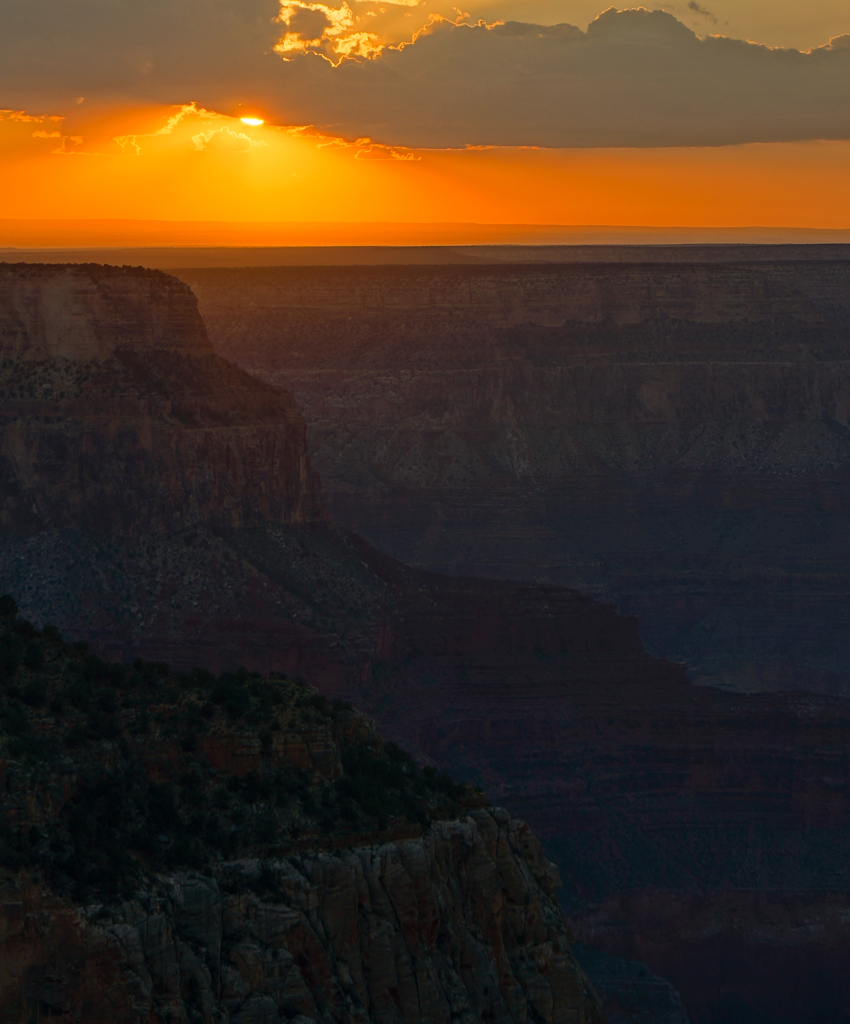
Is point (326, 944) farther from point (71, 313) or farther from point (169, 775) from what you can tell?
point (71, 313)

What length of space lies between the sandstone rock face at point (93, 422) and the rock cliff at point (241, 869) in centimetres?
3483

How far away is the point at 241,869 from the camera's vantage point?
80.7ft

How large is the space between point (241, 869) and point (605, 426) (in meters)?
97.0

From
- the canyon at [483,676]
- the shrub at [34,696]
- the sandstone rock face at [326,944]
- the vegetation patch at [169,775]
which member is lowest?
the canyon at [483,676]

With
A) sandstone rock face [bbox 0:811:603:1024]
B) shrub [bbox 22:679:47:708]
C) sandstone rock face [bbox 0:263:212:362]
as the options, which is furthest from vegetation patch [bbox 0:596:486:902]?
sandstone rock face [bbox 0:263:212:362]

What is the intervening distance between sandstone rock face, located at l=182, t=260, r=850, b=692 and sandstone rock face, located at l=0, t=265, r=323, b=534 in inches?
1425

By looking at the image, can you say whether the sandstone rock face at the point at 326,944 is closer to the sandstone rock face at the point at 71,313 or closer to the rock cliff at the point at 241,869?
the rock cliff at the point at 241,869

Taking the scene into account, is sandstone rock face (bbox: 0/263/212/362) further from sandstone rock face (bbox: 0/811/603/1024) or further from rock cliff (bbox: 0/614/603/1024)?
sandstone rock face (bbox: 0/811/603/1024)

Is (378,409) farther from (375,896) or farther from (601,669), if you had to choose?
(375,896)

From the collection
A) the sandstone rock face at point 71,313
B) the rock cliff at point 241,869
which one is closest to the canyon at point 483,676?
the sandstone rock face at point 71,313

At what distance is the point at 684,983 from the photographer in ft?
177

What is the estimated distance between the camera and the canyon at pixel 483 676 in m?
55.9

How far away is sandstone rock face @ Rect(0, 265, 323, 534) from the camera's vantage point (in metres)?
63.7

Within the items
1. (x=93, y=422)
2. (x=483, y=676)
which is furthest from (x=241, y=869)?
(x=483, y=676)
